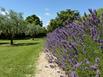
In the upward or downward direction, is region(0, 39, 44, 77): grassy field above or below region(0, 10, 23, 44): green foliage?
below

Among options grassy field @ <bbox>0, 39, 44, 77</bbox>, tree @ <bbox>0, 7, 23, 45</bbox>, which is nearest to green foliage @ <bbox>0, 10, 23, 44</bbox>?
tree @ <bbox>0, 7, 23, 45</bbox>

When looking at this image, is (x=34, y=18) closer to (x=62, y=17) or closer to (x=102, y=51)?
(x=62, y=17)

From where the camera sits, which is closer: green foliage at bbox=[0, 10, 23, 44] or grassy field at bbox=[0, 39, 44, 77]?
grassy field at bbox=[0, 39, 44, 77]

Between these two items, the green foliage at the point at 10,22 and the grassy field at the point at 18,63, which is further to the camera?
the green foliage at the point at 10,22

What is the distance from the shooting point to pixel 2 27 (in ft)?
116

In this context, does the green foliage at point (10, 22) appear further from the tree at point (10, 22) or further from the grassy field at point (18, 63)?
the grassy field at point (18, 63)

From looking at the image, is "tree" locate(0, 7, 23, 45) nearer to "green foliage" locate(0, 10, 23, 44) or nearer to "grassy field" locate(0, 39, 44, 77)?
"green foliage" locate(0, 10, 23, 44)

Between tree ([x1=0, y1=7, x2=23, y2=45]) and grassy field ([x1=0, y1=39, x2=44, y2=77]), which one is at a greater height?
tree ([x1=0, y1=7, x2=23, y2=45])

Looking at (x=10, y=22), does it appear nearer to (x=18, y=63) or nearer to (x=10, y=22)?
(x=10, y=22)

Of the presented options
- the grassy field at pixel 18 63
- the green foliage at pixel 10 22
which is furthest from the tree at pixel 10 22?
the grassy field at pixel 18 63

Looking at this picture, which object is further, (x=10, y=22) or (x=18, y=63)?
(x=10, y=22)

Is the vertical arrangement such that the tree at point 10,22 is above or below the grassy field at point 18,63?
above

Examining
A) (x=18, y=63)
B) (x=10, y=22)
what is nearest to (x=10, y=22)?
(x=10, y=22)

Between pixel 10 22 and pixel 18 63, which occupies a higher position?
pixel 10 22
